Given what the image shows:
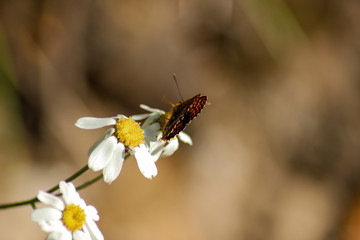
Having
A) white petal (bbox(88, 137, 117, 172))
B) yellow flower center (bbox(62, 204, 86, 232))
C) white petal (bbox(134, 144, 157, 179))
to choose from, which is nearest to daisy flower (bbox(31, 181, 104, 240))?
yellow flower center (bbox(62, 204, 86, 232))

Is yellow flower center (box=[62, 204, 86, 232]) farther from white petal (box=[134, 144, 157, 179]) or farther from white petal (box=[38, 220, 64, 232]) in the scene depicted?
white petal (box=[134, 144, 157, 179])

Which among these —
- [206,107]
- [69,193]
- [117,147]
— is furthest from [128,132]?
[206,107]

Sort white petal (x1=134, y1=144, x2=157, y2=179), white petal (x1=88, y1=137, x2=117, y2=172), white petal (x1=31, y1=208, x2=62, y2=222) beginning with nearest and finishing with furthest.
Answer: white petal (x1=31, y1=208, x2=62, y2=222), white petal (x1=88, y1=137, x2=117, y2=172), white petal (x1=134, y1=144, x2=157, y2=179)

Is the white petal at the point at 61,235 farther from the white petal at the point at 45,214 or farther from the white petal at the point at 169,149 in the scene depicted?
the white petal at the point at 169,149

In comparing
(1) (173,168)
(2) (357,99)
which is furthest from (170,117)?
(2) (357,99)

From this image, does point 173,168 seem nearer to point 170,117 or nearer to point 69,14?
point 69,14
